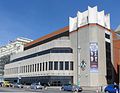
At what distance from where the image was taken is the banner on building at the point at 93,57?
7894 cm

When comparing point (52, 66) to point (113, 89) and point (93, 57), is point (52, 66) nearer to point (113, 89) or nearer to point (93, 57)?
point (93, 57)

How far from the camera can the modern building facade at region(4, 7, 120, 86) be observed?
262 ft

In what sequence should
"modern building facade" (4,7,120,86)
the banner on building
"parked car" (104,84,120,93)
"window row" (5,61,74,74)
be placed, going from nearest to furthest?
"parked car" (104,84,120,93) < the banner on building < "modern building facade" (4,7,120,86) < "window row" (5,61,74,74)

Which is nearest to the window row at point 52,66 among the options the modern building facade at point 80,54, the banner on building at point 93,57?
the modern building facade at point 80,54

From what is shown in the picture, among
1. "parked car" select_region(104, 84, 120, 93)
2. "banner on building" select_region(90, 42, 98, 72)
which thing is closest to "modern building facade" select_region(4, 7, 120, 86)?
"banner on building" select_region(90, 42, 98, 72)

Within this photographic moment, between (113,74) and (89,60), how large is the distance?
11916 millimetres

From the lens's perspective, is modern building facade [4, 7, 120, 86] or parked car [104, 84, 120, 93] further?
modern building facade [4, 7, 120, 86]

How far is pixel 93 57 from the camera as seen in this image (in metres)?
79.7

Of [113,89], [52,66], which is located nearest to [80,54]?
[52,66]

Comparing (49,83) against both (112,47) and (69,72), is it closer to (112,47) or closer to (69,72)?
(69,72)

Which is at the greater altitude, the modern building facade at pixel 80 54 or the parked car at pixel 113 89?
the modern building facade at pixel 80 54

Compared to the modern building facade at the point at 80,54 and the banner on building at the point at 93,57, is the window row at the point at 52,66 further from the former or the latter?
the banner on building at the point at 93,57

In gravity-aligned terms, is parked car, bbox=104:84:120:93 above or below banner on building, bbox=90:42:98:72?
below

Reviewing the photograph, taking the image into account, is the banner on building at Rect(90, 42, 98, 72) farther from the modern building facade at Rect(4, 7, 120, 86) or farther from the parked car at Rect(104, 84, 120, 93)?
the parked car at Rect(104, 84, 120, 93)
